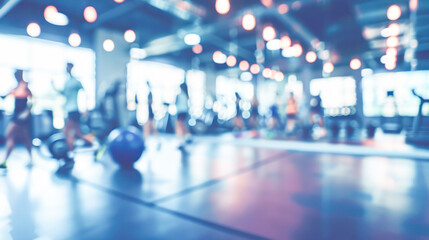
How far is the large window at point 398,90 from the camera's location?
461 centimetres

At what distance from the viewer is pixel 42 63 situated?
750 cm

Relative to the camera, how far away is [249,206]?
1.71 meters

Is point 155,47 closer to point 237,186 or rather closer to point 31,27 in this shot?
point 31,27

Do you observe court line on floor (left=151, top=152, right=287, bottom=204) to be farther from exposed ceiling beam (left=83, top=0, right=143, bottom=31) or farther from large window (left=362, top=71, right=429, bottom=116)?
exposed ceiling beam (left=83, top=0, right=143, bottom=31)

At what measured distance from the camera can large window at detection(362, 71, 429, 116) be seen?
4.61 metres

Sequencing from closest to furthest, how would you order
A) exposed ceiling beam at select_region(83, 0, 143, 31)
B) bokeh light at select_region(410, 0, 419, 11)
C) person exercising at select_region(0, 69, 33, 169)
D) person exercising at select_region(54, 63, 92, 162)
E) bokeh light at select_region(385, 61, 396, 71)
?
person exercising at select_region(0, 69, 33, 169) < person exercising at select_region(54, 63, 92, 162) < bokeh light at select_region(410, 0, 419, 11) < exposed ceiling beam at select_region(83, 0, 143, 31) < bokeh light at select_region(385, 61, 396, 71)

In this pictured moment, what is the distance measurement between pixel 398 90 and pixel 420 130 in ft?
7.56

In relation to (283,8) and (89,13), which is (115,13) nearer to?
(89,13)

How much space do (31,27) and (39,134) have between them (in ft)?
8.53

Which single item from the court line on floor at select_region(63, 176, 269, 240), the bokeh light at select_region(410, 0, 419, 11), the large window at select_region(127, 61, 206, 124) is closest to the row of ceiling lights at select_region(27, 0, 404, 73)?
the bokeh light at select_region(410, 0, 419, 11)

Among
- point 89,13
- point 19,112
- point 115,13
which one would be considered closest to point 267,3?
point 89,13

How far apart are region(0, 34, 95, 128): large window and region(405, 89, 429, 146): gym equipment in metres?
7.51

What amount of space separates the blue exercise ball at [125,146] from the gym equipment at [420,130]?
16.2 feet

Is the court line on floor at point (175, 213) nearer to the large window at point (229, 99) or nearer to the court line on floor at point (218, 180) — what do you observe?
the court line on floor at point (218, 180)
